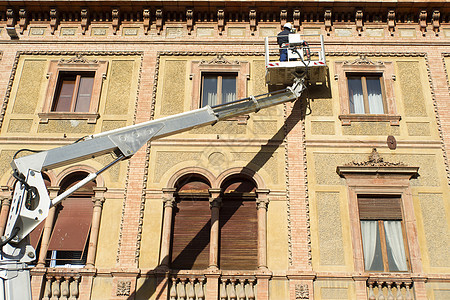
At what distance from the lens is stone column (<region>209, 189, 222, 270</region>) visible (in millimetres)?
12523

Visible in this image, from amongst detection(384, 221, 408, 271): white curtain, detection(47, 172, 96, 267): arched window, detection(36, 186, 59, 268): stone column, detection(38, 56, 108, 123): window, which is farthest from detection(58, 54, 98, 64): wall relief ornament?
detection(384, 221, 408, 271): white curtain

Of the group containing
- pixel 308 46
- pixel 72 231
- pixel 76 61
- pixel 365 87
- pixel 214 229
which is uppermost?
pixel 308 46

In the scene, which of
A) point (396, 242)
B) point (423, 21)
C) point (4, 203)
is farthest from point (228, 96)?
point (4, 203)

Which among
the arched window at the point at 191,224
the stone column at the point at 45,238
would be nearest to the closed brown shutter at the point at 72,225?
the stone column at the point at 45,238

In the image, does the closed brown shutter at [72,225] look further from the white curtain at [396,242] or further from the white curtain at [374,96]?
the white curtain at [374,96]

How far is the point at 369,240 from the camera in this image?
12.9 meters

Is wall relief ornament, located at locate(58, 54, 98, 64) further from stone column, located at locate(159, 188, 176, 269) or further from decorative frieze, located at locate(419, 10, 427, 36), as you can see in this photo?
decorative frieze, located at locate(419, 10, 427, 36)

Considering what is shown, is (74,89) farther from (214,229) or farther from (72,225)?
(214,229)

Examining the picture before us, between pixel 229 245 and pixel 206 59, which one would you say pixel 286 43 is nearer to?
pixel 206 59

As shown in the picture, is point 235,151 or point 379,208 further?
point 235,151

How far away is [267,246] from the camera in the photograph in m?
12.7

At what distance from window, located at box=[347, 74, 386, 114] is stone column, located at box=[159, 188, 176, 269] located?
20.3ft

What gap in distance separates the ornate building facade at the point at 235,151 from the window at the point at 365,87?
0.17ft

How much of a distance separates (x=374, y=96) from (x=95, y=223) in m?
9.27
